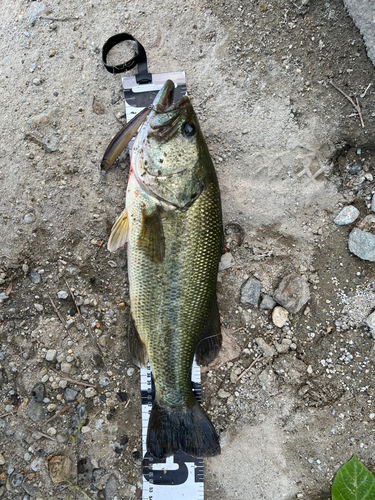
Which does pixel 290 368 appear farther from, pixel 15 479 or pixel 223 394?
pixel 15 479

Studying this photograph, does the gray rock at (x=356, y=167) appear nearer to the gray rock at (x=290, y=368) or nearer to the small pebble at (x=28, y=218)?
the gray rock at (x=290, y=368)

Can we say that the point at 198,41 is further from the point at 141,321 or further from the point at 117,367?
the point at 117,367

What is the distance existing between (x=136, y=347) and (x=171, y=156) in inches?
62.3

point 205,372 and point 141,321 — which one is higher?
point 141,321

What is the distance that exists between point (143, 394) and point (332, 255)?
7.10ft

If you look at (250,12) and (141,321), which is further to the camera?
(250,12)

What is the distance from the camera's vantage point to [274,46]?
10.1ft

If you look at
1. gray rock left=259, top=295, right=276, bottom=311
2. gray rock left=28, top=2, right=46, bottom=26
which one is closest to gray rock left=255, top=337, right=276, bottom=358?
gray rock left=259, top=295, right=276, bottom=311

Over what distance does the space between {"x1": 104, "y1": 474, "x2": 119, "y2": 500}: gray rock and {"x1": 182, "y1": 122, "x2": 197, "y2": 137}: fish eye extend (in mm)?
3057

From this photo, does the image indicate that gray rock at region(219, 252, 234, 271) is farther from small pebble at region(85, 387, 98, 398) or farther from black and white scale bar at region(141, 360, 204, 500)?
small pebble at region(85, 387, 98, 398)

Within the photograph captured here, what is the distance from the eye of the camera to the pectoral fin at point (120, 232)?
276 centimetres

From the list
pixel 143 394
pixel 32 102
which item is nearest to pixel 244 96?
pixel 32 102

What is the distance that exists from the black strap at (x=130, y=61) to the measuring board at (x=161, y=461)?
0.19ft

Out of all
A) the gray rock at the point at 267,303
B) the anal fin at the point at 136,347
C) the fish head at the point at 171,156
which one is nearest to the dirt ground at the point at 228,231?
the gray rock at the point at 267,303
